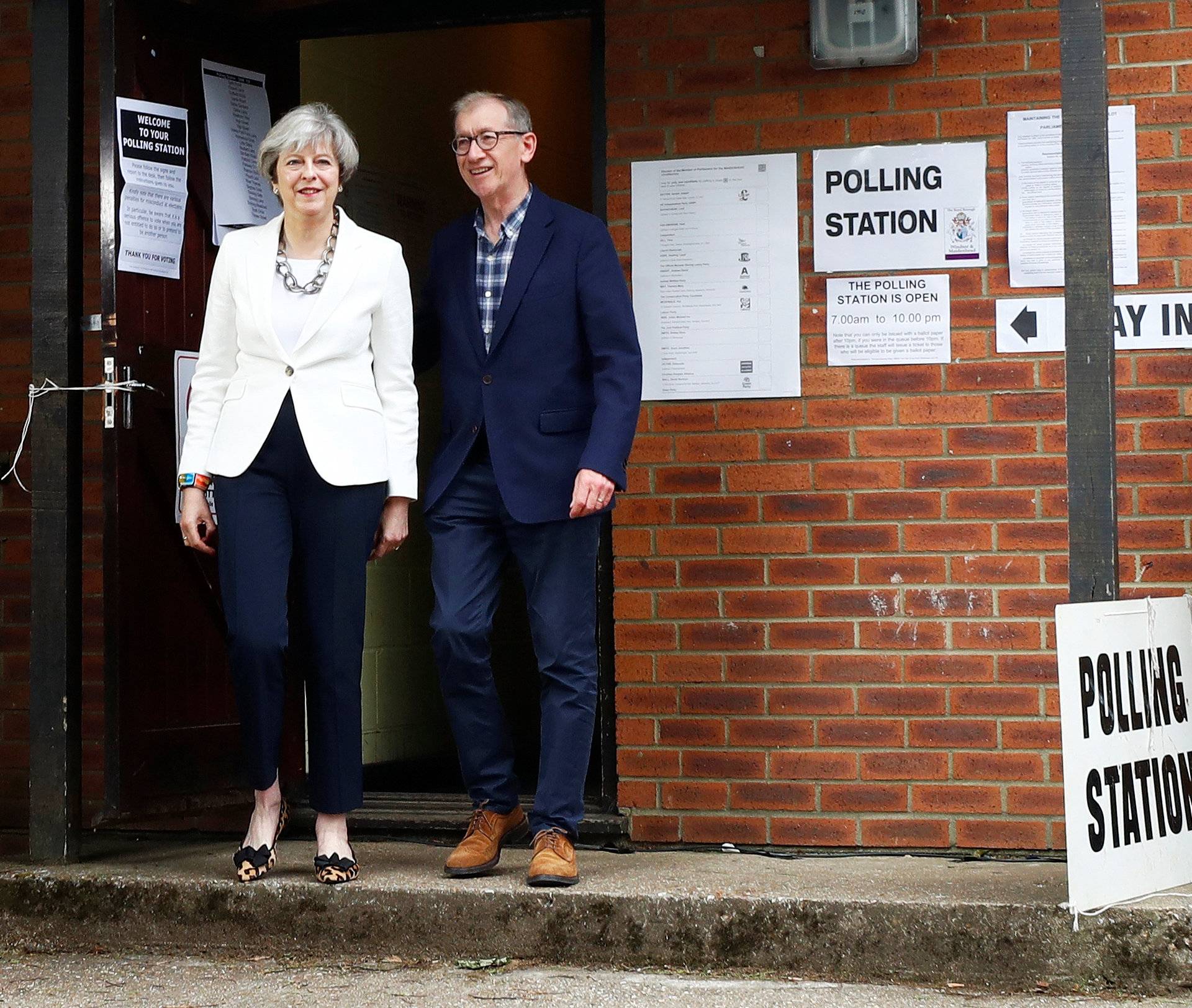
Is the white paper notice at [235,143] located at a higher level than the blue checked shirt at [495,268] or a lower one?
higher

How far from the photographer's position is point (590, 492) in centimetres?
385

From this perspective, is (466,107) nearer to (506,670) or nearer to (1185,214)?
(1185,214)

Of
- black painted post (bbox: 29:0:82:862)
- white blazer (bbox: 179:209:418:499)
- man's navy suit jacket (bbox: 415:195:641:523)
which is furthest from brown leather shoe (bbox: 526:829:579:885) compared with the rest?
black painted post (bbox: 29:0:82:862)

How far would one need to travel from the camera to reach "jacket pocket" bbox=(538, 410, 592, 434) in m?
4.03

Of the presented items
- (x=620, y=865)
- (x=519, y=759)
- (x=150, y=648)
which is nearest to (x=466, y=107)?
(x=150, y=648)

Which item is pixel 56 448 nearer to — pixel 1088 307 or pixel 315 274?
pixel 315 274

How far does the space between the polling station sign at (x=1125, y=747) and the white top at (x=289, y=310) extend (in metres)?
1.99

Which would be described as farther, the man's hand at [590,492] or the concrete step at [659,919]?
the man's hand at [590,492]

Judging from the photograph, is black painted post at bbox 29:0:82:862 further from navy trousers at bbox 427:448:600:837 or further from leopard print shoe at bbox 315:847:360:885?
navy trousers at bbox 427:448:600:837

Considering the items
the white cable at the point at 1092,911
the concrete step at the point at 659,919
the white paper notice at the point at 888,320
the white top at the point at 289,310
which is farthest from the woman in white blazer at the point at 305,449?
the white cable at the point at 1092,911

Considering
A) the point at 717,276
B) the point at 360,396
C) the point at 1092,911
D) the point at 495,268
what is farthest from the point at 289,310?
the point at 1092,911

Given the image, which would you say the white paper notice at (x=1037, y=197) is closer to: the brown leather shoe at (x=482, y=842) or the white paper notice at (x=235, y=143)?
the brown leather shoe at (x=482, y=842)

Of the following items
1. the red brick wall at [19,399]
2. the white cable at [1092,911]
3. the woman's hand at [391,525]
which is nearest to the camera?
the white cable at [1092,911]

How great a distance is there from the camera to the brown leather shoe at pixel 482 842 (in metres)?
4.00
